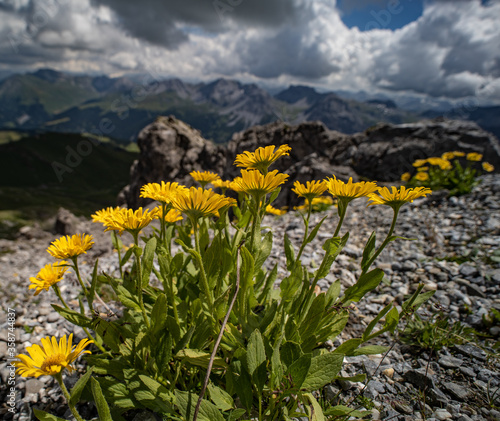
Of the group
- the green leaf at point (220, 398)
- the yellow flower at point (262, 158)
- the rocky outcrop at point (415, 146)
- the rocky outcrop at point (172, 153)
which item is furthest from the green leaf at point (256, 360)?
the rocky outcrop at point (172, 153)

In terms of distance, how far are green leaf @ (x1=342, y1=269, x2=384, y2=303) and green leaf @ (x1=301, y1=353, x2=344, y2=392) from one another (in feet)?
2.52

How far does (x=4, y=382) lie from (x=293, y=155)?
3389 centimetres

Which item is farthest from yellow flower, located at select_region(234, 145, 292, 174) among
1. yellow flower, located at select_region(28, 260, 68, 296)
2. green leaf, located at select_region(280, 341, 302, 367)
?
yellow flower, located at select_region(28, 260, 68, 296)

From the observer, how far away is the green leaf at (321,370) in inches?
92.4

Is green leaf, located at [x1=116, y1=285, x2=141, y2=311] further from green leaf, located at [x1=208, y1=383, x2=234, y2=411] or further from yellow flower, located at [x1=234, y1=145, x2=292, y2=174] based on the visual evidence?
yellow flower, located at [x1=234, y1=145, x2=292, y2=174]

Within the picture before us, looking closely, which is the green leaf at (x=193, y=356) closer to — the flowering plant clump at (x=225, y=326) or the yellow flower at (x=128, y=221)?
the flowering plant clump at (x=225, y=326)

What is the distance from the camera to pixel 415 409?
9.71 feet

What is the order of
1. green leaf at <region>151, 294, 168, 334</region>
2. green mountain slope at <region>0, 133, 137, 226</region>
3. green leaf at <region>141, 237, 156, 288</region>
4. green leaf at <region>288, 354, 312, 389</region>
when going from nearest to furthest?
green leaf at <region>288, 354, 312, 389</region> < green leaf at <region>151, 294, 168, 334</region> < green leaf at <region>141, 237, 156, 288</region> < green mountain slope at <region>0, 133, 137, 226</region>

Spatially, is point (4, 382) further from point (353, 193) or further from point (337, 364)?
point (353, 193)

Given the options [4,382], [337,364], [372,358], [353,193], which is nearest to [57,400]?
[4,382]

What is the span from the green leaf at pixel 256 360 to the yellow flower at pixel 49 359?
Answer: 1.36m

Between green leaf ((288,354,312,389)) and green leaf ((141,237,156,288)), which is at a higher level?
green leaf ((141,237,156,288))

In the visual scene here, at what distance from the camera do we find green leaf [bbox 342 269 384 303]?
9.17ft

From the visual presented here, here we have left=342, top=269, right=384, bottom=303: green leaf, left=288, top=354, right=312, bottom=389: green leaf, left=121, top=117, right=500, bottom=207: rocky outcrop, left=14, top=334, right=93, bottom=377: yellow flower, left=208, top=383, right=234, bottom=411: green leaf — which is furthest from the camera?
left=121, top=117, right=500, bottom=207: rocky outcrop
